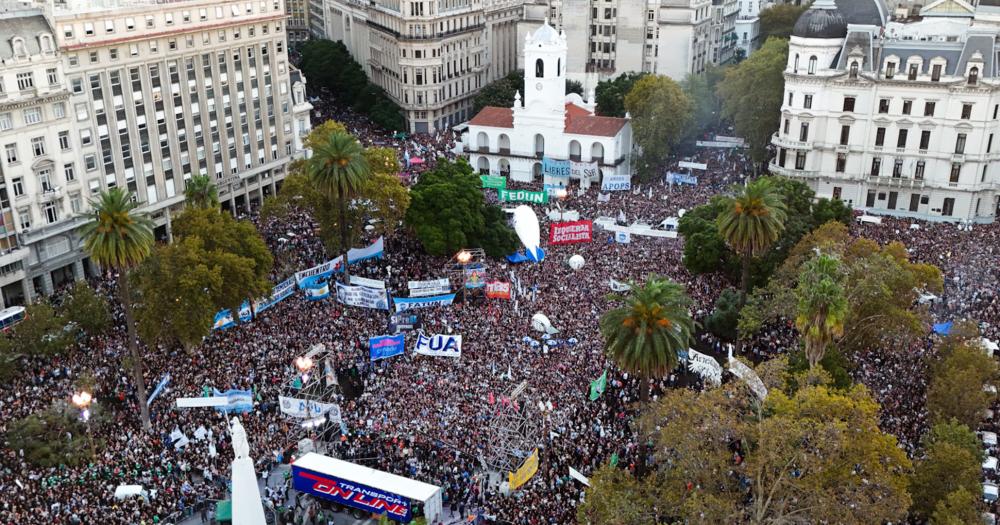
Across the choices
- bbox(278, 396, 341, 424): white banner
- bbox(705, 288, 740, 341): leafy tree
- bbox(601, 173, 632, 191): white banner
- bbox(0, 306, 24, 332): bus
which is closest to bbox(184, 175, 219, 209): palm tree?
bbox(0, 306, 24, 332): bus

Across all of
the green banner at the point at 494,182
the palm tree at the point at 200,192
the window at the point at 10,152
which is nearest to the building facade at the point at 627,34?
the green banner at the point at 494,182

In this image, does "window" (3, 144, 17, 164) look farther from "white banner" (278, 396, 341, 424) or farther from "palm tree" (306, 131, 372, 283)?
"white banner" (278, 396, 341, 424)

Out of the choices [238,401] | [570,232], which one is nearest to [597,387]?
[238,401]

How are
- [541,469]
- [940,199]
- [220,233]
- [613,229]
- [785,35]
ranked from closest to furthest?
[541,469] < [220,233] < [613,229] < [940,199] < [785,35]

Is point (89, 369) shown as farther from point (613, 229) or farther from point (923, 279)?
point (923, 279)

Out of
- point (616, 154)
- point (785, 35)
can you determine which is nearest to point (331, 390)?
point (616, 154)

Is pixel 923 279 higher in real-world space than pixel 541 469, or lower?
higher
